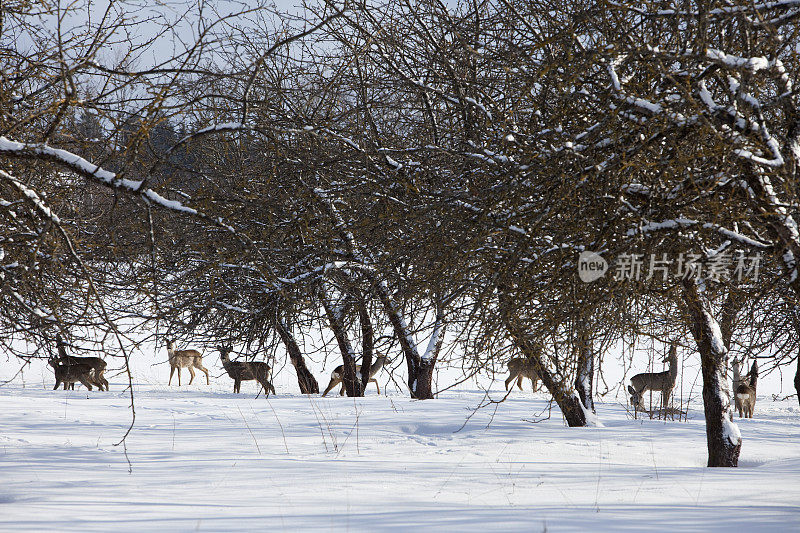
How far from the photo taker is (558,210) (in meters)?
5.11

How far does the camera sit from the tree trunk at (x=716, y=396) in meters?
6.64

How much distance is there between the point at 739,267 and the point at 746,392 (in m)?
9.02

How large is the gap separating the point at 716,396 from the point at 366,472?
12.3 ft

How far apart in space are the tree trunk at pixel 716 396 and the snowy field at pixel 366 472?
11.8 inches

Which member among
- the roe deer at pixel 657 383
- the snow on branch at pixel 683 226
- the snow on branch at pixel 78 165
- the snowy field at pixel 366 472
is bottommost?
the snowy field at pixel 366 472

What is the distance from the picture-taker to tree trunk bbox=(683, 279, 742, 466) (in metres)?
6.64

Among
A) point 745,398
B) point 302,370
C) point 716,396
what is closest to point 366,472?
point 716,396

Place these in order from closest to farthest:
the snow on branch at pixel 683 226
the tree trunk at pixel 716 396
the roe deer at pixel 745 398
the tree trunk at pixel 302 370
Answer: the snow on branch at pixel 683 226
the tree trunk at pixel 716 396
the tree trunk at pixel 302 370
the roe deer at pixel 745 398

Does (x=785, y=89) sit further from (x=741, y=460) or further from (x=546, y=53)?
(x=741, y=460)

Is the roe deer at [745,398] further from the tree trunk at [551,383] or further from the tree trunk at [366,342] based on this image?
the tree trunk at [366,342]

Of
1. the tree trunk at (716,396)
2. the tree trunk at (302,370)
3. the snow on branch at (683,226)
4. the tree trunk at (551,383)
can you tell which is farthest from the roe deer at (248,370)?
the snow on branch at (683,226)

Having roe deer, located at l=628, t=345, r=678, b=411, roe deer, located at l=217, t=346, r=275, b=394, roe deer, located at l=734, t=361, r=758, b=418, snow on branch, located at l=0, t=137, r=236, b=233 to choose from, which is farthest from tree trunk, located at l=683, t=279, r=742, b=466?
roe deer, located at l=217, t=346, r=275, b=394

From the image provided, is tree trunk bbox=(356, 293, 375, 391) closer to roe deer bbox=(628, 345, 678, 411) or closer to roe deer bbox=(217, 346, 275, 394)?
roe deer bbox=(217, 346, 275, 394)

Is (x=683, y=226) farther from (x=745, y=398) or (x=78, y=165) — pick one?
(x=745, y=398)
